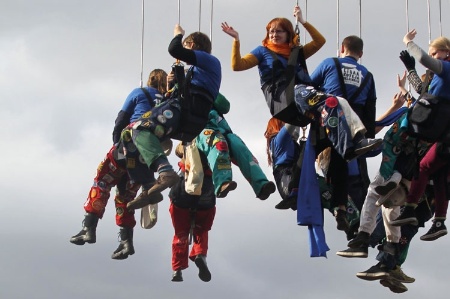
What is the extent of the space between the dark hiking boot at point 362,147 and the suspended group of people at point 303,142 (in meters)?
0.02

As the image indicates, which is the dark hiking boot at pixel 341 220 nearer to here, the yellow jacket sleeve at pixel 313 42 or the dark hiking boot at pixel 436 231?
the dark hiking boot at pixel 436 231

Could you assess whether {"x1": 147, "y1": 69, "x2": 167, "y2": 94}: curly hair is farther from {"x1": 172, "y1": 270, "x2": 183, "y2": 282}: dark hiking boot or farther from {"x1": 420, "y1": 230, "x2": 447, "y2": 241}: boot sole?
{"x1": 420, "y1": 230, "x2": 447, "y2": 241}: boot sole

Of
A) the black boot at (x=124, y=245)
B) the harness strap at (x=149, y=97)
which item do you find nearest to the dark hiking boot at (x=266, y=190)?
the harness strap at (x=149, y=97)

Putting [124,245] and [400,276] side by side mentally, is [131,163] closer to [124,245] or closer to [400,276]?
[124,245]

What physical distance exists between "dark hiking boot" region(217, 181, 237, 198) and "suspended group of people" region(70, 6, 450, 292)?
0.5 inches

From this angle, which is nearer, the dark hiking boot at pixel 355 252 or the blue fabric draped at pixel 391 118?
the dark hiking boot at pixel 355 252

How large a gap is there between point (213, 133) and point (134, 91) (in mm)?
1368

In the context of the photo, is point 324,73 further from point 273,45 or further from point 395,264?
point 395,264

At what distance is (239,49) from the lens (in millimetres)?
21266

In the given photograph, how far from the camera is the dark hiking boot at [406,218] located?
70.5ft

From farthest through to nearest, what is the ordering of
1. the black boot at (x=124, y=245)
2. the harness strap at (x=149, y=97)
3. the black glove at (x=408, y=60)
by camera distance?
the black boot at (x=124, y=245), the harness strap at (x=149, y=97), the black glove at (x=408, y=60)

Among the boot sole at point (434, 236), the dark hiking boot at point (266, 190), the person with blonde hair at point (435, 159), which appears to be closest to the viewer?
the person with blonde hair at point (435, 159)


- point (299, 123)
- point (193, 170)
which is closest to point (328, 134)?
point (299, 123)

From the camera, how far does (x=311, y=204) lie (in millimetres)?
21047
